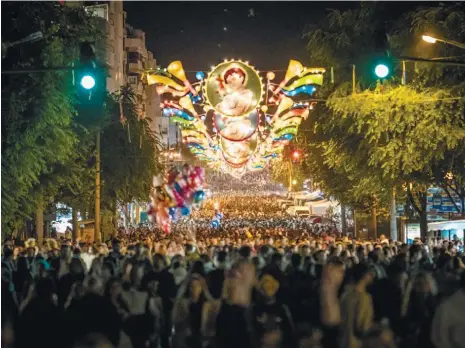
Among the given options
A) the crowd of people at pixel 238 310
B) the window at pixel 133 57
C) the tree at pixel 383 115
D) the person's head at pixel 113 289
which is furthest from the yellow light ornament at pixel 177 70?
the window at pixel 133 57

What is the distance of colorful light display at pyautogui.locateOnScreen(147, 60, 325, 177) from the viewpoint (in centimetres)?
2948

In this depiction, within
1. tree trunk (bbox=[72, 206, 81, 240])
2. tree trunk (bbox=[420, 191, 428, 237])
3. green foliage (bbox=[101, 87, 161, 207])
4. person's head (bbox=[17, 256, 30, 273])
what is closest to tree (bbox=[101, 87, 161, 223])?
green foliage (bbox=[101, 87, 161, 207])

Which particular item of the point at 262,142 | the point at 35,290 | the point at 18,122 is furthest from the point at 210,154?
the point at 35,290

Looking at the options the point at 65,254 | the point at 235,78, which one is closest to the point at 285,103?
the point at 235,78

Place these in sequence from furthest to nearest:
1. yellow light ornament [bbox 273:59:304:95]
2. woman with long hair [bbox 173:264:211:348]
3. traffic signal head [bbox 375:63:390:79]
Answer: yellow light ornament [bbox 273:59:304:95] < traffic signal head [bbox 375:63:390:79] < woman with long hair [bbox 173:264:211:348]

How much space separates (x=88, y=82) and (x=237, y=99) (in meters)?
16.0

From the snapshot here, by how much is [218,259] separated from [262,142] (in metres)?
36.8

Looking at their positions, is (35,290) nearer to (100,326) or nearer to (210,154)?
(100,326)

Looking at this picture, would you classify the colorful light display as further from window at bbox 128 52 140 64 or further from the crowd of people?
window at bbox 128 52 140 64

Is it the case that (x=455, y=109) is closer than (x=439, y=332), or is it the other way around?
(x=439, y=332)

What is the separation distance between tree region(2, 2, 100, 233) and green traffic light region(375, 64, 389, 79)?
10607mm

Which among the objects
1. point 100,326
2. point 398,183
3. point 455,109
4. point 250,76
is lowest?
point 100,326

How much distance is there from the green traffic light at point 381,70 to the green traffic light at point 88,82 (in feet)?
15.1

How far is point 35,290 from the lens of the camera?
31.0ft
